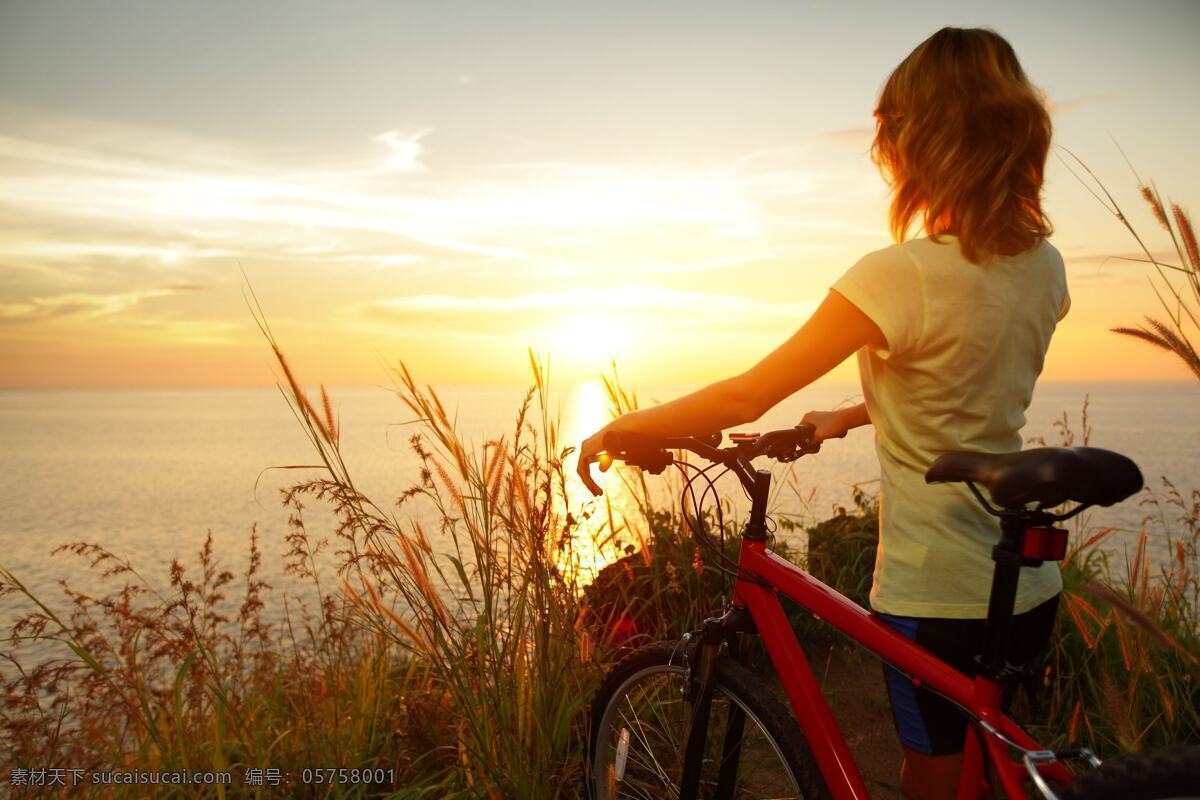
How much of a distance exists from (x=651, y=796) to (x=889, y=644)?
130cm

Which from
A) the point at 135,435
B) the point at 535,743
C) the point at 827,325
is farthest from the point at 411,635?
the point at 135,435

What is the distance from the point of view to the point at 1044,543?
139 cm

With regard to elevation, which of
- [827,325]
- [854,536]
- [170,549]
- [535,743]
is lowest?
[170,549]

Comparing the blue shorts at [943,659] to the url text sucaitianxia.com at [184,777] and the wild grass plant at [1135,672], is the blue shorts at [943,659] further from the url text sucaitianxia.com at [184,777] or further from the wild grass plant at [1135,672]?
the url text sucaitianxia.com at [184,777]

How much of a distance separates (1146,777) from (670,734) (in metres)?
1.73

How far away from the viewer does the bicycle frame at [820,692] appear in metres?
1.48

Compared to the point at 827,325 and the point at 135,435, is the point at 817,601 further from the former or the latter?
the point at 135,435

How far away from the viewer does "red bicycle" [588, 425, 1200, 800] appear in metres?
1.34

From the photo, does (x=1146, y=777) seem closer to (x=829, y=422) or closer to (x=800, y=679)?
(x=800, y=679)

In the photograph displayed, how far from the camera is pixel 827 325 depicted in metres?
1.68

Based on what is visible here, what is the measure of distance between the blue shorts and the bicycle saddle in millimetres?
466

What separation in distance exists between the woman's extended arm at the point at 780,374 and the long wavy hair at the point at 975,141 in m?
0.28

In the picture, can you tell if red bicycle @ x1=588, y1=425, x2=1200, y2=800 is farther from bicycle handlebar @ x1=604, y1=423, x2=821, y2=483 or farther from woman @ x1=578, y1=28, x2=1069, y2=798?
woman @ x1=578, y1=28, x2=1069, y2=798

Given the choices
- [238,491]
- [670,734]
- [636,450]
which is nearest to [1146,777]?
[636,450]
